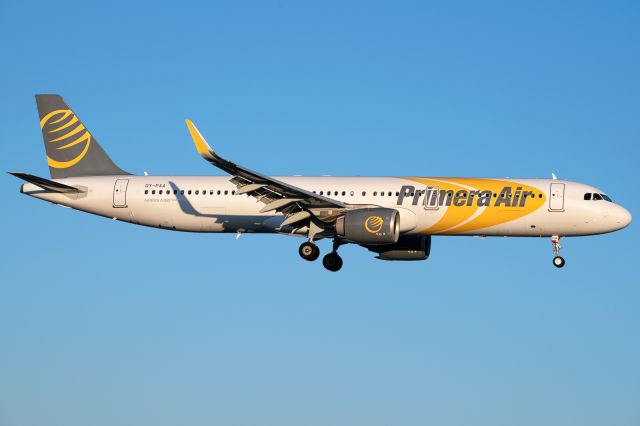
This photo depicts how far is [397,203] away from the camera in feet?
177

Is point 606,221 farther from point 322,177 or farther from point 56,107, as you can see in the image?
point 56,107

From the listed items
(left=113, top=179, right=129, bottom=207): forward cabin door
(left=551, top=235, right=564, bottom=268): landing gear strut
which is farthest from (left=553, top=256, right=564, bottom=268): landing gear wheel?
(left=113, top=179, right=129, bottom=207): forward cabin door

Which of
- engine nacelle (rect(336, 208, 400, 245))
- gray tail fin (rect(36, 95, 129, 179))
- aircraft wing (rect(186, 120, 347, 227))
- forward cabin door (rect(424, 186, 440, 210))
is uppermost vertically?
gray tail fin (rect(36, 95, 129, 179))

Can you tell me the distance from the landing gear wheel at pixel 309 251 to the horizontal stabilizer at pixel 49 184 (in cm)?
1174

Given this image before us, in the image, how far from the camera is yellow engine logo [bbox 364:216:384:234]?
167ft

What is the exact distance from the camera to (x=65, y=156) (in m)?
60.1

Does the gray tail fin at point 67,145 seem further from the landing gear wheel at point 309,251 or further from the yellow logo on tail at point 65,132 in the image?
the landing gear wheel at point 309,251

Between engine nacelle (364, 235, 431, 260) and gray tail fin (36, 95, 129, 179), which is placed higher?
gray tail fin (36, 95, 129, 179)

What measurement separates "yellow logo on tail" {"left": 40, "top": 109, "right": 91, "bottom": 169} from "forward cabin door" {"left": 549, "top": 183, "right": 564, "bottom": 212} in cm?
2361

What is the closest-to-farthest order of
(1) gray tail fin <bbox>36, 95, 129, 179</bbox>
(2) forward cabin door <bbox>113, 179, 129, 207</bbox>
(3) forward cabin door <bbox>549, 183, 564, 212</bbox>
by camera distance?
(3) forward cabin door <bbox>549, 183, 564, 212</bbox> → (2) forward cabin door <bbox>113, 179, 129, 207</bbox> → (1) gray tail fin <bbox>36, 95, 129, 179</bbox>

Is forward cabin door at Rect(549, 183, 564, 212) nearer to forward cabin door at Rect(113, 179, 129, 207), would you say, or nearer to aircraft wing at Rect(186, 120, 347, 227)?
aircraft wing at Rect(186, 120, 347, 227)

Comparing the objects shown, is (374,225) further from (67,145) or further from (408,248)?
(67,145)

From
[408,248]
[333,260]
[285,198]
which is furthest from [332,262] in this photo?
[285,198]

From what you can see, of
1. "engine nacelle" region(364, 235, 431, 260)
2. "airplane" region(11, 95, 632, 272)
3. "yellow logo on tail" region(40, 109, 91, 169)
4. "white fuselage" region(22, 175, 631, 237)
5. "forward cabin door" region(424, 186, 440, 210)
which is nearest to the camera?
"airplane" region(11, 95, 632, 272)
